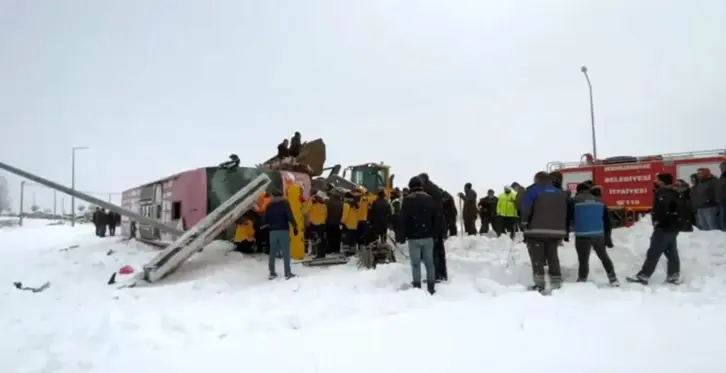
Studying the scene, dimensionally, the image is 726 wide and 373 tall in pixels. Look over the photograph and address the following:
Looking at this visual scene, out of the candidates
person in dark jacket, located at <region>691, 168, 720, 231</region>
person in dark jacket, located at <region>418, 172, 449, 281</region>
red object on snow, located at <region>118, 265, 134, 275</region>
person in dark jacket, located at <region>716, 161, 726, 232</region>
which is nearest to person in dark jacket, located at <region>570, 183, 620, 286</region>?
person in dark jacket, located at <region>418, 172, 449, 281</region>

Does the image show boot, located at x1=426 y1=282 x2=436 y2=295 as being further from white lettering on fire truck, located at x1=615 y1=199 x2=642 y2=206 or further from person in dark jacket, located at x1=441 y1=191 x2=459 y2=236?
white lettering on fire truck, located at x1=615 y1=199 x2=642 y2=206

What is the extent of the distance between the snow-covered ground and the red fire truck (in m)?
7.59

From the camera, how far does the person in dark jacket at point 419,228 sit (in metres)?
7.27

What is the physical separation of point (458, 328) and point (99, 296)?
584 centimetres

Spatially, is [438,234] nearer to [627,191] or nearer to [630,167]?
[627,191]

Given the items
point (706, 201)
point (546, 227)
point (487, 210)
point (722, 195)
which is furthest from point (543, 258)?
point (487, 210)

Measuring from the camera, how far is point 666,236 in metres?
7.21

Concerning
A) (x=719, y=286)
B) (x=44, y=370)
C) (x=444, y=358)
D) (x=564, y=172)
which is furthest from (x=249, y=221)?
(x=564, y=172)

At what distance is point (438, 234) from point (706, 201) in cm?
669

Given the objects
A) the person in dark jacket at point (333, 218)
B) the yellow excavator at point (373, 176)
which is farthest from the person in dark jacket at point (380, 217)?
the yellow excavator at point (373, 176)

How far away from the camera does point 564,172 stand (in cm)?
1783

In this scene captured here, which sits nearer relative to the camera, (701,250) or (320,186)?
(701,250)

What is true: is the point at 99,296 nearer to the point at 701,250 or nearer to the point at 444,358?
the point at 444,358

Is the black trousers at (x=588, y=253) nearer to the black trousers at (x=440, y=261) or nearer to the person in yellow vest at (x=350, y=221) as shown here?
the black trousers at (x=440, y=261)
